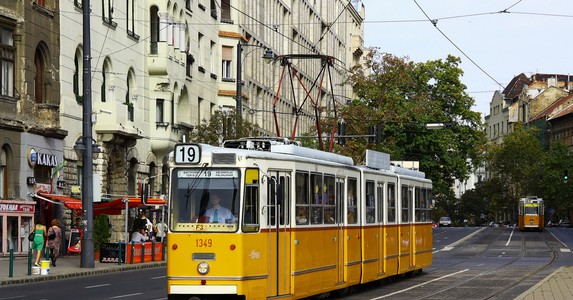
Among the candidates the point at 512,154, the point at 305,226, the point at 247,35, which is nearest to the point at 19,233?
the point at 305,226

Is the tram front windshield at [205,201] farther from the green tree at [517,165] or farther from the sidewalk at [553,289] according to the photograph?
the green tree at [517,165]

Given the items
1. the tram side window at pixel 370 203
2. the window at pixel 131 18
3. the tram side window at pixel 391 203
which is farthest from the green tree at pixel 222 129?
the tram side window at pixel 370 203

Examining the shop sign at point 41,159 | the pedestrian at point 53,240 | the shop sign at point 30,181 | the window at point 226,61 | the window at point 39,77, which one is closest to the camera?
the pedestrian at point 53,240

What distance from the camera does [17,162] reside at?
43.0m

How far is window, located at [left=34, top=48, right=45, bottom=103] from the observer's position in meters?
45.0

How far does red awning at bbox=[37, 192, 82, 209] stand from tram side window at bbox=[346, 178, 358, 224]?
18.5m

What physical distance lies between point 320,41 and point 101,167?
53912 millimetres

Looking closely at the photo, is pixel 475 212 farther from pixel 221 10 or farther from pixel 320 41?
pixel 221 10

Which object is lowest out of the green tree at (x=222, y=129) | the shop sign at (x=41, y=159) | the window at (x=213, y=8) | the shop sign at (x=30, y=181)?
the shop sign at (x=30, y=181)

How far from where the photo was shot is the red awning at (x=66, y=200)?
140 ft

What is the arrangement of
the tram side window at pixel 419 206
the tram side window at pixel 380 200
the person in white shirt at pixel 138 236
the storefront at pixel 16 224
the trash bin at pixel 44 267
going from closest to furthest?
1. the tram side window at pixel 380 200
2. the tram side window at pixel 419 206
3. the trash bin at pixel 44 267
4. the storefront at pixel 16 224
5. the person in white shirt at pixel 138 236

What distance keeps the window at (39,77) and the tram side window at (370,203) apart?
65.8 feet

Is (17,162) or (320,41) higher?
(320,41)

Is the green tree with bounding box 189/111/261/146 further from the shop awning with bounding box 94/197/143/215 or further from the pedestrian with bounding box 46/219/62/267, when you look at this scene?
the pedestrian with bounding box 46/219/62/267
